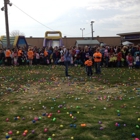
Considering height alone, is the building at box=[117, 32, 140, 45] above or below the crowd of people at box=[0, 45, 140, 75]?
above

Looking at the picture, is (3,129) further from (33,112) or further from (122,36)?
(122,36)

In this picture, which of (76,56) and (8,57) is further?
(8,57)

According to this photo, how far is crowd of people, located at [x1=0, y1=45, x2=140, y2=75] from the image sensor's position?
61.8 ft

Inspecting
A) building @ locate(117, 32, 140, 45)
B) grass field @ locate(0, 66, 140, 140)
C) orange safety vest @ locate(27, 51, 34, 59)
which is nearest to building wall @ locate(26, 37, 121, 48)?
building @ locate(117, 32, 140, 45)

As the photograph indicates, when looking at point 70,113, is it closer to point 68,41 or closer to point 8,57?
point 8,57

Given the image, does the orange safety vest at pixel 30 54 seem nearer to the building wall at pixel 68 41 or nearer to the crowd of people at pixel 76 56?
the crowd of people at pixel 76 56

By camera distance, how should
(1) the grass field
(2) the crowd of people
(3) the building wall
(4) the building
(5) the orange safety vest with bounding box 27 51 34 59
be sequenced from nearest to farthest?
Answer: (1) the grass field, (2) the crowd of people, (5) the orange safety vest with bounding box 27 51 34 59, (4) the building, (3) the building wall

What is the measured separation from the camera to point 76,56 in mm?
20375

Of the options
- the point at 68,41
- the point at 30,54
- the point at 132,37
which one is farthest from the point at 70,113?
the point at 68,41

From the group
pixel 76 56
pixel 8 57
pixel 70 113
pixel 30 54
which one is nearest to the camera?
pixel 70 113

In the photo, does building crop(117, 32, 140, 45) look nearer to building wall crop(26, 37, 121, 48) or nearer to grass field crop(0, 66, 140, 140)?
building wall crop(26, 37, 121, 48)

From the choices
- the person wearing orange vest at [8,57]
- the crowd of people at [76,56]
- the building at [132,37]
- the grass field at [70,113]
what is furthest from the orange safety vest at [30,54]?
the building at [132,37]

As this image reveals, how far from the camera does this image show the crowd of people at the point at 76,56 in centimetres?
1884

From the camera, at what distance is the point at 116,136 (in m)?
4.77
